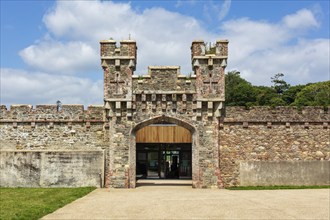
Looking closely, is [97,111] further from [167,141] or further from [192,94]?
[167,141]

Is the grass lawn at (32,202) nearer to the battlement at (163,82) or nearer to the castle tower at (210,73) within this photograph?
the battlement at (163,82)

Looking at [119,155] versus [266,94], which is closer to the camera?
[119,155]

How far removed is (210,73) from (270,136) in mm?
4358

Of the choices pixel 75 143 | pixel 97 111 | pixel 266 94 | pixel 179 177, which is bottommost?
pixel 179 177

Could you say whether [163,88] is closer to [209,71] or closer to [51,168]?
[209,71]

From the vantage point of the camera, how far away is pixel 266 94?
5422cm

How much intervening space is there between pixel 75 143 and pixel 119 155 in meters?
2.40

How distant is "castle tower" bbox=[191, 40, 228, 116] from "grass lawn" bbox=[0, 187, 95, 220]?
706 centimetres

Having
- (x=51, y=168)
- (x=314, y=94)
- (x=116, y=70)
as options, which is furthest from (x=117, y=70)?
(x=314, y=94)

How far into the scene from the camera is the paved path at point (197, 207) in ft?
35.3

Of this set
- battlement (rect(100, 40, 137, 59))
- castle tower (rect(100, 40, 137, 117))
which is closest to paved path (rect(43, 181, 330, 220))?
castle tower (rect(100, 40, 137, 117))

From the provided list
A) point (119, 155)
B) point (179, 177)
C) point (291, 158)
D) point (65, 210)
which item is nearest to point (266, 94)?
point (179, 177)

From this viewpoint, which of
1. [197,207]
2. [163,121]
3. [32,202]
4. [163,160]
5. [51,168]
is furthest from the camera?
[163,160]

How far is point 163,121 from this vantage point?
19.7 metres
